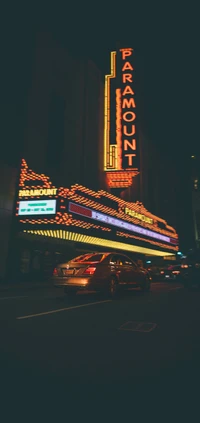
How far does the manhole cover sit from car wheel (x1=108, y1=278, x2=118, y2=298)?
3663 mm

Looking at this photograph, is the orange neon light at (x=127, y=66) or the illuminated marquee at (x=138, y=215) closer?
the illuminated marquee at (x=138, y=215)

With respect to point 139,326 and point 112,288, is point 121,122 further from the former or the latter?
point 139,326

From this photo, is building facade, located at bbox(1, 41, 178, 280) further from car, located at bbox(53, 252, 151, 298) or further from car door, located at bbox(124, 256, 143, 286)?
car, located at bbox(53, 252, 151, 298)

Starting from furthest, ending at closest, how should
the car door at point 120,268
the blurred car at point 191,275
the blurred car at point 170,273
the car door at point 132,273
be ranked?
1. the blurred car at point 170,273
2. the blurred car at point 191,275
3. the car door at point 132,273
4. the car door at point 120,268

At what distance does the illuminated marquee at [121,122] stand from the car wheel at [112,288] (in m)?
18.5

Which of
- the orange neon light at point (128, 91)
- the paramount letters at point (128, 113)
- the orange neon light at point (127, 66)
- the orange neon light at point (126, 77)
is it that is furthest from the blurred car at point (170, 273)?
the orange neon light at point (127, 66)

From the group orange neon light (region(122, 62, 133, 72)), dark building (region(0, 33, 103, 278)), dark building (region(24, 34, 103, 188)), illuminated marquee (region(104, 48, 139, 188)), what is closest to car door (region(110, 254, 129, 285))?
dark building (region(0, 33, 103, 278))

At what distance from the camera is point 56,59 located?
25375mm

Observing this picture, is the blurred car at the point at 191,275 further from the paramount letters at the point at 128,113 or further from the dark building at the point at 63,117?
the paramount letters at the point at 128,113

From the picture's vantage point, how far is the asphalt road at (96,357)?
2.63 meters

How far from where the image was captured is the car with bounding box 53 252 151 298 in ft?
27.7

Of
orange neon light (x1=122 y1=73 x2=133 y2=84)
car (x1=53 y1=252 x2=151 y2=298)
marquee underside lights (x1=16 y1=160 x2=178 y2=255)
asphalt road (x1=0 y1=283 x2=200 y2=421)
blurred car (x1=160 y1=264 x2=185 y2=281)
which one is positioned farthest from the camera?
orange neon light (x1=122 y1=73 x2=133 y2=84)

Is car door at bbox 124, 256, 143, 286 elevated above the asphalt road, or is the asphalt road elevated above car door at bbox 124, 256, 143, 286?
car door at bbox 124, 256, 143, 286

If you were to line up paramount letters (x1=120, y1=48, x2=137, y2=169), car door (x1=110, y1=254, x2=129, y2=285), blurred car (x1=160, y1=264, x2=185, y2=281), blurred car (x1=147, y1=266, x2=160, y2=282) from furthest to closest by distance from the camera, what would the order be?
paramount letters (x1=120, y1=48, x2=137, y2=169), blurred car (x1=147, y1=266, x2=160, y2=282), blurred car (x1=160, y1=264, x2=185, y2=281), car door (x1=110, y1=254, x2=129, y2=285)
